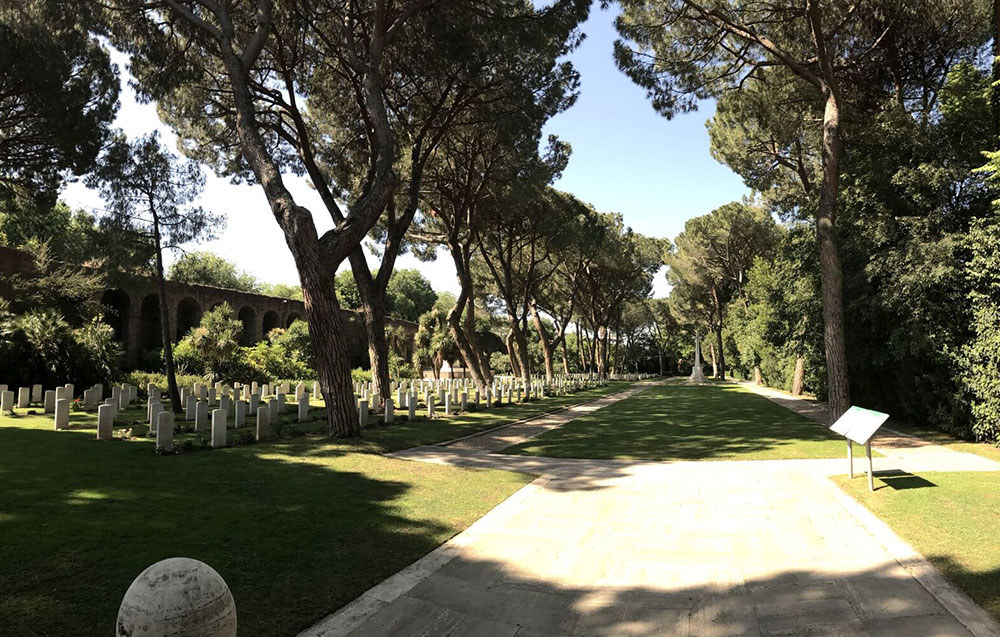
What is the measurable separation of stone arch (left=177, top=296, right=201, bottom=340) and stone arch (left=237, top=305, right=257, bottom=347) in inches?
141

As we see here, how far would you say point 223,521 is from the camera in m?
5.10

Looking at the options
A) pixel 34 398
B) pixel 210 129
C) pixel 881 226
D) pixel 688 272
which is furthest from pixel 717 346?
pixel 34 398

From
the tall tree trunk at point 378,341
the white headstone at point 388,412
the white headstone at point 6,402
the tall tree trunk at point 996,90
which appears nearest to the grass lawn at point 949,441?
the tall tree trunk at point 996,90

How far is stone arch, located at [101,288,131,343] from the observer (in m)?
27.5

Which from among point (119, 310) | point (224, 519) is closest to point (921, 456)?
point (224, 519)

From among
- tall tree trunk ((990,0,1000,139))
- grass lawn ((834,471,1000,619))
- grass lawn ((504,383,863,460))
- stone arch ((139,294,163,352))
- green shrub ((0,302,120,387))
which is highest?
tall tree trunk ((990,0,1000,139))

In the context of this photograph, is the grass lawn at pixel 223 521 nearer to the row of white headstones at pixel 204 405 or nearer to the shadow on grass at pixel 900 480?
the row of white headstones at pixel 204 405

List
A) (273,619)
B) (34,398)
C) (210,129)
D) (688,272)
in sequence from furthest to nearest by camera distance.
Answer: (688,272) → (210,129) → (34,398) → (273,619)

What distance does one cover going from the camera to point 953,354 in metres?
10.6

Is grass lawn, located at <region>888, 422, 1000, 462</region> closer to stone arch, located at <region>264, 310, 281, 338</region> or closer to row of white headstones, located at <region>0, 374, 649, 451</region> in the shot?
row of white headstones, located at <region>0, 374, 649, 451</region>

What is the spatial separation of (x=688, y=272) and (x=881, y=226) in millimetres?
27751

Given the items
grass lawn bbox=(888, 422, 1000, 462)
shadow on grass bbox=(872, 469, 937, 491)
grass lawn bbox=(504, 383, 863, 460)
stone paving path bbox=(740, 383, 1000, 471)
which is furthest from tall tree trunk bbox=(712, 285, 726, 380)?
shadow on grass bbox=(872, 469, 937, 491)

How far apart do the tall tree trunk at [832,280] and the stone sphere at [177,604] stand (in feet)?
41.7

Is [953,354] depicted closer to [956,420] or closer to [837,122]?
[956,420]
